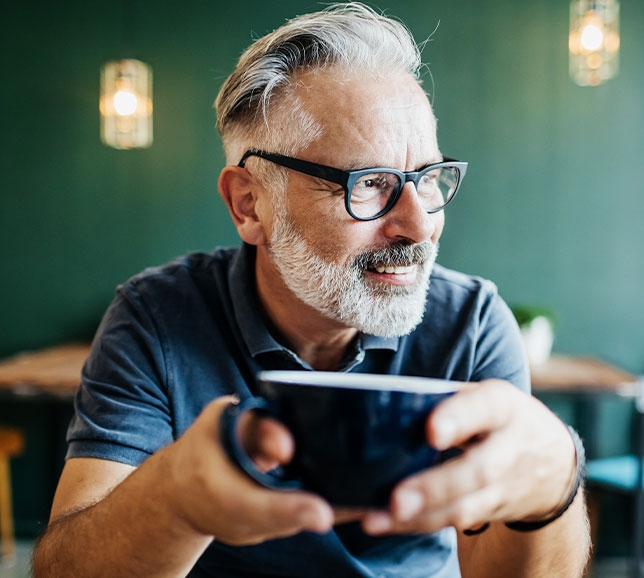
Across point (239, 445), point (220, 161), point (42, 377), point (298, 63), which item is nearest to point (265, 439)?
point (239, 445)

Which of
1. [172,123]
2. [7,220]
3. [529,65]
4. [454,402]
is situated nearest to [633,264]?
[529,65]

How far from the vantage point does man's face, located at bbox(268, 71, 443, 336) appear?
110cm

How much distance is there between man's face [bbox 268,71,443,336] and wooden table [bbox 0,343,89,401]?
5.65ft

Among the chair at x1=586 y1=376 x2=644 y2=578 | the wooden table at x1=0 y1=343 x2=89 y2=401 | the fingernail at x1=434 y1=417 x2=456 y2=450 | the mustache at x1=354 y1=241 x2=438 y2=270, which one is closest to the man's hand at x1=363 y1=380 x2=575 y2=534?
the fingernail at x1=434 y1=417 x2=456 y2=450

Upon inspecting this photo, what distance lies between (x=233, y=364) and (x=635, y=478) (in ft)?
7.17

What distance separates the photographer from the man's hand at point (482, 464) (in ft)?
1.63

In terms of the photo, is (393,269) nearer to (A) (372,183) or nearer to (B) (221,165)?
(A) (372,183)

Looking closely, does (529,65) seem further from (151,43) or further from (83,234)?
(83,234)

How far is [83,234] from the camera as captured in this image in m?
3.70

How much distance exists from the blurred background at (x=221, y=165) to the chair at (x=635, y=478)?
67cm

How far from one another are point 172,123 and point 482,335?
2.84m

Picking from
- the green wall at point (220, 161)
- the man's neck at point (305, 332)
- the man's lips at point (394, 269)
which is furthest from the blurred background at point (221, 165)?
the man's lips at point (394, 269)

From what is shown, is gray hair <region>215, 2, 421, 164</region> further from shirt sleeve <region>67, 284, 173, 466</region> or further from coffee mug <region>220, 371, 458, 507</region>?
coffee mug <region>220, 371, 458, 507</region>

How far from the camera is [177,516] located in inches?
23.4
